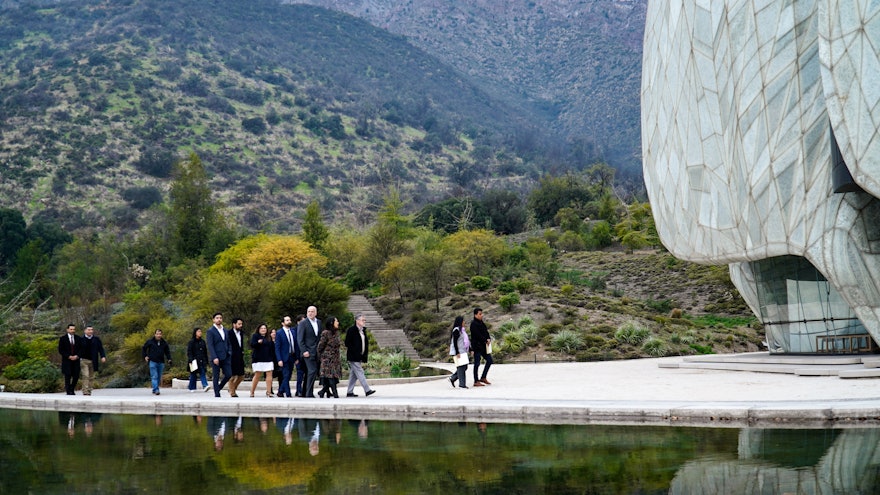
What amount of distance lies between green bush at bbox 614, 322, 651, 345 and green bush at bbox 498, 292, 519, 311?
5.78m

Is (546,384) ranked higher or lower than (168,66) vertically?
lower

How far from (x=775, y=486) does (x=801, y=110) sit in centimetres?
1361

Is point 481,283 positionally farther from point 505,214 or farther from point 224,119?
point 224,119

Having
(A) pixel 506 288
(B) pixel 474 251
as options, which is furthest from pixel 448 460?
(B) pixel 474 251

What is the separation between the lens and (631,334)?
34688mm

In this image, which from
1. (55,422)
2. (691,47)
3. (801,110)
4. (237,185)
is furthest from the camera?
(237,185)

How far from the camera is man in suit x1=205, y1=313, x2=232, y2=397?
18.7 m

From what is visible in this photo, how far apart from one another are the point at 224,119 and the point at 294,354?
4349 inches

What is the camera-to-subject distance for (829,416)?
11.4 metres

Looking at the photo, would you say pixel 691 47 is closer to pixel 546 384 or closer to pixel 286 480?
pixel 546 384

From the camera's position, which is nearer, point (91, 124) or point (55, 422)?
point (55, 422)

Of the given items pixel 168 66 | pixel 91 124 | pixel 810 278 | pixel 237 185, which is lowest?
pixel 810 278

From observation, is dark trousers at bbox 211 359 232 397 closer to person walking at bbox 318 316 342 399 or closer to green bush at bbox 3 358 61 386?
person walking at bbox 318 316 342 399

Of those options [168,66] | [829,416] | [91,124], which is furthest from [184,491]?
[168,66]
